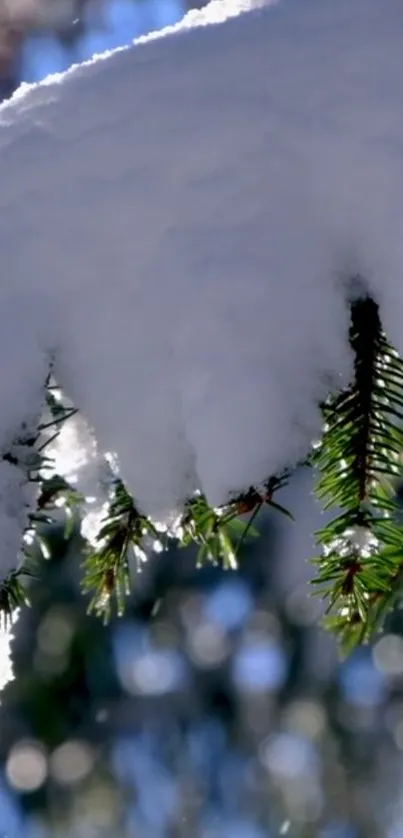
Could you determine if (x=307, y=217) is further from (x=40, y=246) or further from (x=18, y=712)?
(x=18, y=712)

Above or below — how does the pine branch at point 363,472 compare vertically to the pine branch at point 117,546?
below

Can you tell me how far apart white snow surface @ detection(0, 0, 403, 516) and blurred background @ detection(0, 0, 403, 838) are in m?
6.52

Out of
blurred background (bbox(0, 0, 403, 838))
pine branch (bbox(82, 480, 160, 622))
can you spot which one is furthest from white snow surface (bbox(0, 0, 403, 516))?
blurred background (bbox(0, 0, 403, 838))

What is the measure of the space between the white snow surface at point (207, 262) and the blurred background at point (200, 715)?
21.4 ft

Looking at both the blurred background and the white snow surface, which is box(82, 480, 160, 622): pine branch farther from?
the blurred background

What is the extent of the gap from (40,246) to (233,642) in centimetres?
787

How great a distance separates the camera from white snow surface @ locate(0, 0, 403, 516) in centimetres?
81

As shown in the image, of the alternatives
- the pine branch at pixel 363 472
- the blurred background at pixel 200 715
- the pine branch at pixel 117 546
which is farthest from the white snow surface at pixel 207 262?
the blurred background at pixel 200 715

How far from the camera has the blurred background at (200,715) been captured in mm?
7613

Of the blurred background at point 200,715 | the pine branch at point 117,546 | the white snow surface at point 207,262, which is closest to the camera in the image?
the white snow surface at point 207,262

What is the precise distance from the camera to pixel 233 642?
8453 mm

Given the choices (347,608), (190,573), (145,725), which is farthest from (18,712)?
(347,608)

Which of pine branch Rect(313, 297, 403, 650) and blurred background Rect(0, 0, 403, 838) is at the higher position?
blurred background Rect(0, 0, 403, 838)

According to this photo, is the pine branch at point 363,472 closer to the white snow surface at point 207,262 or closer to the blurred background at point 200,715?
the white snow surface at point 207,262
